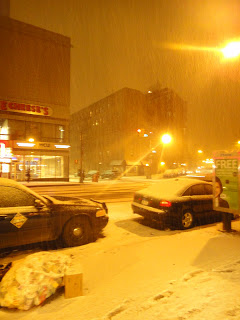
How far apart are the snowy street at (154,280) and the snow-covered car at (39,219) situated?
1.20 ft

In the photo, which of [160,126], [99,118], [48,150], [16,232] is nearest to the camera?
[16,232]

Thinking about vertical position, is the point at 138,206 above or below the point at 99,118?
below

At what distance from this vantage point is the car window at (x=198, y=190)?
792cm

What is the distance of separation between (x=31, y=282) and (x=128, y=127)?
5244 centimetres

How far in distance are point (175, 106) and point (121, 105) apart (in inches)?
820

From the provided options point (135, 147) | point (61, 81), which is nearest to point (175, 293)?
point (61, 81)

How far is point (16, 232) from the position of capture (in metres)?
5.00

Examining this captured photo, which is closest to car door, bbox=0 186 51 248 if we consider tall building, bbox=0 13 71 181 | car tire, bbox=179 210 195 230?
car tire, bbox=179 210 195 230

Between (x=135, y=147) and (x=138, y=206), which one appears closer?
(x=138, y=206)

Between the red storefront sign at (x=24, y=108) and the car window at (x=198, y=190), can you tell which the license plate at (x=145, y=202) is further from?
the red storefront sign at (x=24, y=108)

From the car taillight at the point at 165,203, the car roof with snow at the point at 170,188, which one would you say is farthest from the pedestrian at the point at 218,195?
the car taillight at the point at 165,203

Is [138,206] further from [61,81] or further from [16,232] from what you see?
[61,81]

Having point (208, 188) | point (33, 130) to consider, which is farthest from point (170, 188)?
point (33, 130)

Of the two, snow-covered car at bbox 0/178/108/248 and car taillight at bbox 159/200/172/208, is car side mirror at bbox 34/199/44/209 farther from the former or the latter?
car taillight at bbox 159/200/172/208
